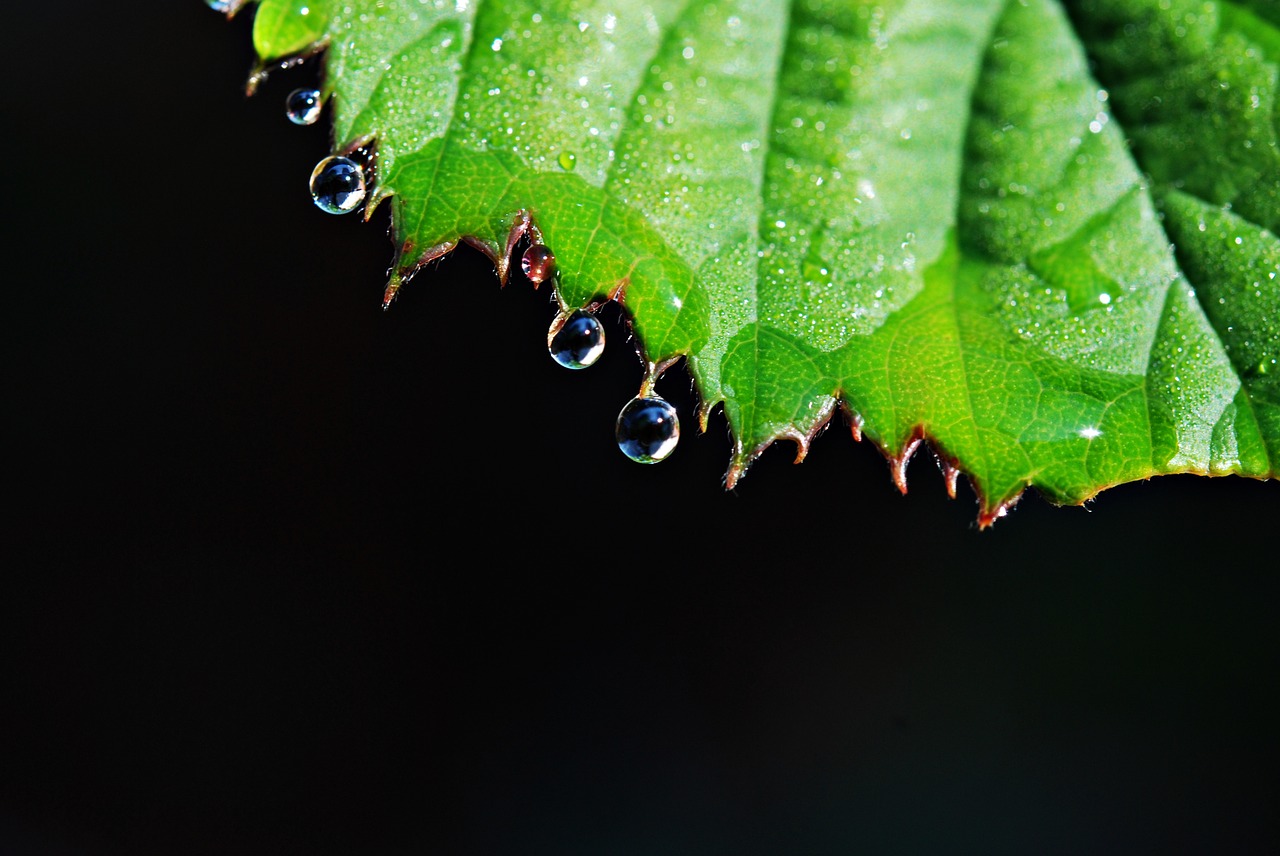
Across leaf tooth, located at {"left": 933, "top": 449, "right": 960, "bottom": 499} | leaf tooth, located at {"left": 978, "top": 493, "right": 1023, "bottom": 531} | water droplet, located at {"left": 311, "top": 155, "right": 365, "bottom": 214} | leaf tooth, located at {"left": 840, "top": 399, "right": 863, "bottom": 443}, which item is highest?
water droplet, located at {"left": 311, "top": 155, "right": 365, "bottom": 214}

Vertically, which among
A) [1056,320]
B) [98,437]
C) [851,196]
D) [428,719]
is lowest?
[428,719]

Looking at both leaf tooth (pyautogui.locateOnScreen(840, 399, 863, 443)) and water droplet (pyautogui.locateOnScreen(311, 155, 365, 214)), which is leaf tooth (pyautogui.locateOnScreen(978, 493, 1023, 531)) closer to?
leaf tooth (pyautogui.locateOnScreen(840, 399, 863, 443))

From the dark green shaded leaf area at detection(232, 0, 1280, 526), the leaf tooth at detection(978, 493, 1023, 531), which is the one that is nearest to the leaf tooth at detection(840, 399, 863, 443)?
the dark green shaded leaf area at detection(232, 0, 1280, 526)

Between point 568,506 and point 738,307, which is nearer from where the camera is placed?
point 738,307

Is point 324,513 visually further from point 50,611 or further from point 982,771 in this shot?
point 982,771

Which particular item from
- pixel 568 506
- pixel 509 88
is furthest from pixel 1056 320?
pixel 568 506
